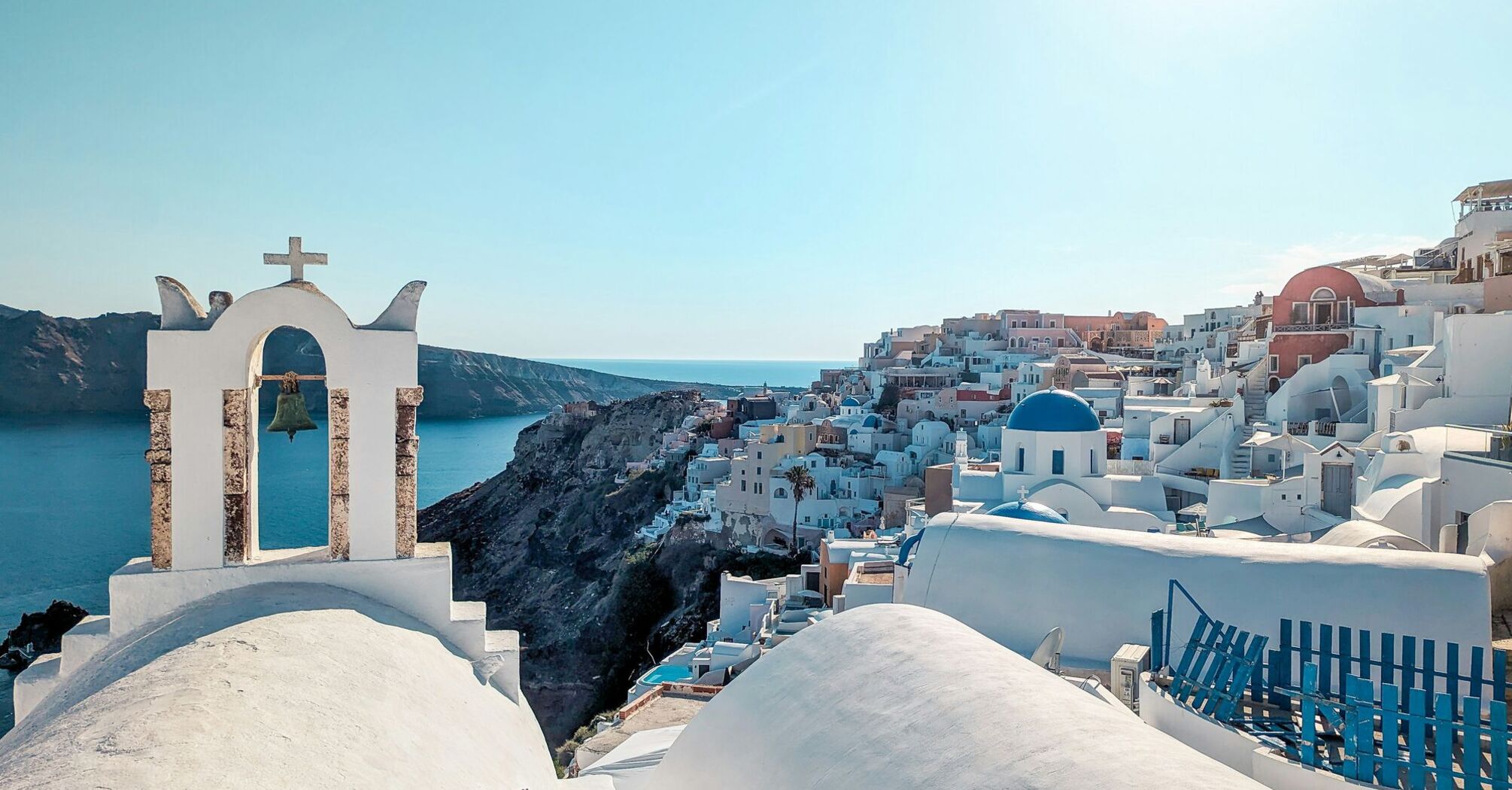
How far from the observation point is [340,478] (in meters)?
4.96

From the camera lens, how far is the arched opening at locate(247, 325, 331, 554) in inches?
211

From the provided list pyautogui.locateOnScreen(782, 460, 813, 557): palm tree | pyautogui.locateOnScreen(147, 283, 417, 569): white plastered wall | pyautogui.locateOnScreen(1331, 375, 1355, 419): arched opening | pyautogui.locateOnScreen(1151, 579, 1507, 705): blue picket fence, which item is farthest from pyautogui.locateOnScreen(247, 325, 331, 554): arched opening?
pyautogui.locateOnScreen(1331, 375, 1355, 419): arched opening

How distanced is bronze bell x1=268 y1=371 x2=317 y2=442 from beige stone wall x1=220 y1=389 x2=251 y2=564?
843mm

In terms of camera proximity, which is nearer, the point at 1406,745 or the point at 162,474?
the point at 1406,745

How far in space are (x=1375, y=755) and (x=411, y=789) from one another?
3556mm

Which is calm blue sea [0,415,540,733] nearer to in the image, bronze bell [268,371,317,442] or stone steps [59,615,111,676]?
bronze bell [268,371,317,442]

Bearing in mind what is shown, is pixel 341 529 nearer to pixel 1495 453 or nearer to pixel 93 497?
pixel 1495 453

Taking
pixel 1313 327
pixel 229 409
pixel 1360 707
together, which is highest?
pixel 1313 327

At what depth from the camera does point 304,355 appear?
9125 centimetres

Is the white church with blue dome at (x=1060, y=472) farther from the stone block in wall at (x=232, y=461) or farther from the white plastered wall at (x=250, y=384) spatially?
the stone block in wall at (x=232, y=461)

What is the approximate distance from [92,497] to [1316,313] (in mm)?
63066

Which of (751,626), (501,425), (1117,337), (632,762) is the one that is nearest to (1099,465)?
(751,626)

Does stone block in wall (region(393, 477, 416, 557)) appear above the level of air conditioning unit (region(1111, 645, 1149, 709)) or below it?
above

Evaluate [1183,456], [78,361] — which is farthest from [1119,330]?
[78,361]
